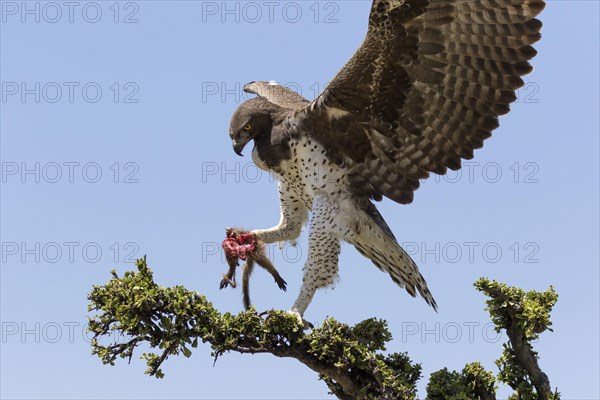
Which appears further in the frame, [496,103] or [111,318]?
[496,103]

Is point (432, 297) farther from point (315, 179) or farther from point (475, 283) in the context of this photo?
point (315, 179)

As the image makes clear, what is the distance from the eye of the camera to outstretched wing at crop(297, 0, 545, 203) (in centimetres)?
825

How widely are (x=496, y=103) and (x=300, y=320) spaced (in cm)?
262

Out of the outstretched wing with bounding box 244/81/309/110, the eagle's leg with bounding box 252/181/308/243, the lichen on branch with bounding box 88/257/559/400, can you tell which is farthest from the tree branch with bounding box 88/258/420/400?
the outstretched wing with bounding box 244/81/309/110

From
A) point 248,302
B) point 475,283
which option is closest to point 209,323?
point 248,302

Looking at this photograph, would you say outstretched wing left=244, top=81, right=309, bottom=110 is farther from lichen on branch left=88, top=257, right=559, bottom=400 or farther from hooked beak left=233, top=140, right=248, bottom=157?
lichen on branch left=88, top=257, right=559, bottom=400

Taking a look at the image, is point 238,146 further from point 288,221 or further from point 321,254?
point 321,254

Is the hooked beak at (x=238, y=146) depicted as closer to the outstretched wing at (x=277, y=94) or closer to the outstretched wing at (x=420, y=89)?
the outstretched wing at (x=420, y=89)

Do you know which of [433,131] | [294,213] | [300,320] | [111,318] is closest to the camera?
[111,318]

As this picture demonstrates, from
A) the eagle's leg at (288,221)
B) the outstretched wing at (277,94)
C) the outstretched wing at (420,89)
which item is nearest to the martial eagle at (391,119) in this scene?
the outstretched wing at (420,89)

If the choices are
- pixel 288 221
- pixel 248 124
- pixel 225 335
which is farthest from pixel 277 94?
pixel 225 335

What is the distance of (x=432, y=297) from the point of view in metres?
8.83

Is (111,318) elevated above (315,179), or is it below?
below

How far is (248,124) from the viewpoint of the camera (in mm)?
8992
